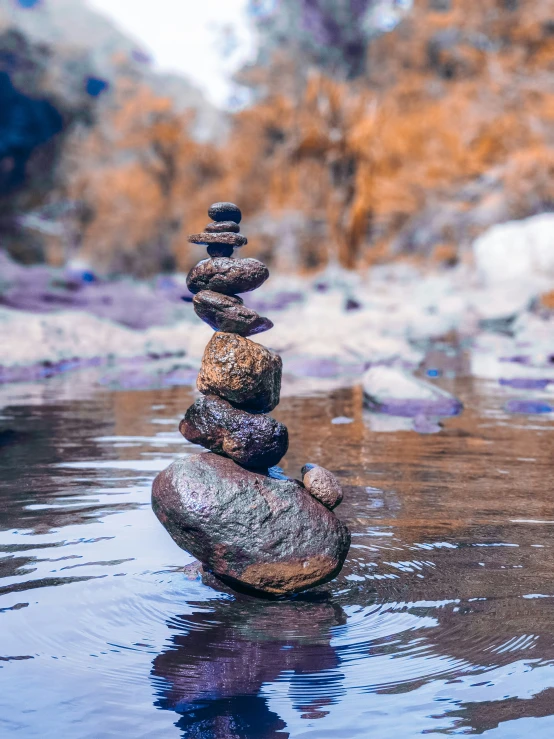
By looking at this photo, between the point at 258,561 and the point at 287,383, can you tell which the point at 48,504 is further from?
the point at 287,383

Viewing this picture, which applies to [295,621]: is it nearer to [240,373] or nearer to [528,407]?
[240,373]

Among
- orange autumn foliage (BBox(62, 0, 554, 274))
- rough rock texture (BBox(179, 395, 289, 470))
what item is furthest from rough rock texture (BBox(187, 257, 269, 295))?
orange autumn foliage (BBox(62, 0, 554, 274))

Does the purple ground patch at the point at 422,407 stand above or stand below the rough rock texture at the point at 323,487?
above

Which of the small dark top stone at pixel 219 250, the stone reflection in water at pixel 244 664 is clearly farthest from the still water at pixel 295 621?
the small dark top stone at pixel 219 250

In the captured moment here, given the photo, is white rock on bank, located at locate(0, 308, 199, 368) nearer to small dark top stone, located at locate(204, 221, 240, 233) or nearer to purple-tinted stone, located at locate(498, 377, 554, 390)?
purple-tinted stone, located at locate(498, 377, 554, 390)

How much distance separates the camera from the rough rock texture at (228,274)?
12.3 ft

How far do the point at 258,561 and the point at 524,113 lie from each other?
22.3 metres

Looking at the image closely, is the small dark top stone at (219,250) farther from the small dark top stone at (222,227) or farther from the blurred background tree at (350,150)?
the blurred background tree at (350,150)

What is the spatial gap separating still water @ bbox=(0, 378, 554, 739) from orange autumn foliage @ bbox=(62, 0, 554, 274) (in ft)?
61.8

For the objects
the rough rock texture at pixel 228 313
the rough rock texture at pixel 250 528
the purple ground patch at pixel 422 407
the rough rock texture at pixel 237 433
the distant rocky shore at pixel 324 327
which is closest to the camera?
the rough rock texture at pixel 250 528

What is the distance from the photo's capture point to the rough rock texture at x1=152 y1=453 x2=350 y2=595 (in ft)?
10.8

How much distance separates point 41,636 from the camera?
9.74ft

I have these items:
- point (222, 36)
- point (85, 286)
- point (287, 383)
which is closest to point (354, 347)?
point (287, 383)

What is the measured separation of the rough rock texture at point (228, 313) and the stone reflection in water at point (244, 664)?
3.72ft
